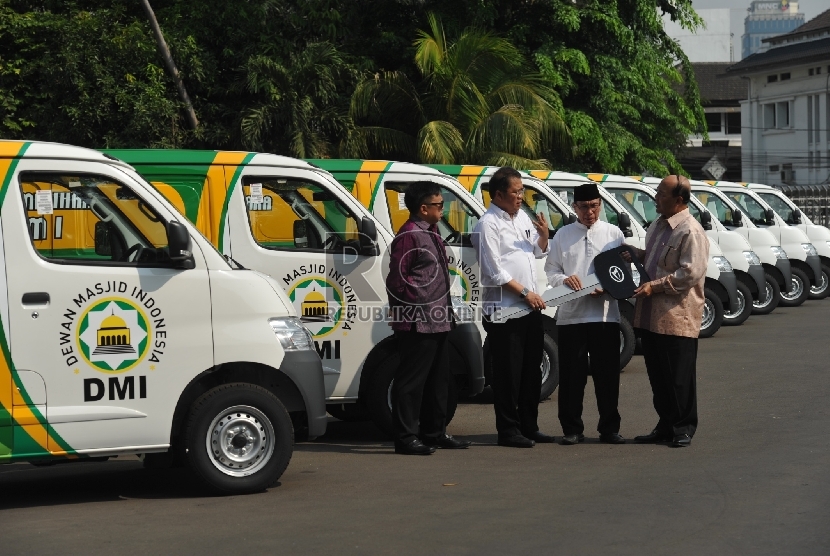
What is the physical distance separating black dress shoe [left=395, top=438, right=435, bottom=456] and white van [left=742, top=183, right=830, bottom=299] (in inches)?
534

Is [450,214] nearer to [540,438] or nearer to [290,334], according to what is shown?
[540,438]

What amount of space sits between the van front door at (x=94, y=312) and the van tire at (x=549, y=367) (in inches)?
185

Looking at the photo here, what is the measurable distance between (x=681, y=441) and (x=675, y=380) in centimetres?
43

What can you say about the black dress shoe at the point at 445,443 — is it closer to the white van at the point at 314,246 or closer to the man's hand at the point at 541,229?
the white van at the point at 314,246

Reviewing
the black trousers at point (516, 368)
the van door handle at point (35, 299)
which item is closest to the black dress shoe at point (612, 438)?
the black trousers at point (516, 368)

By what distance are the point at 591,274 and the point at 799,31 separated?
51134 mm

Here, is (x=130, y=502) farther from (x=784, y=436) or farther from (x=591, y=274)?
(x=784, y=436)

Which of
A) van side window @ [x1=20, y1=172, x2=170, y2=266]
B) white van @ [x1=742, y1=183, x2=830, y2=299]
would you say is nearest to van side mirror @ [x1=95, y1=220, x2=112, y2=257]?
van side window @ [x1=20, y1=172, x2=170, y2=266]

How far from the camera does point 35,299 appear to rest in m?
7.00

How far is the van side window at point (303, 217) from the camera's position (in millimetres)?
9477

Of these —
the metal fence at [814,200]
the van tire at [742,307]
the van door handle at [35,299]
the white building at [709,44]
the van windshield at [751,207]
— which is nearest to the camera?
the van door handle at [35,299]

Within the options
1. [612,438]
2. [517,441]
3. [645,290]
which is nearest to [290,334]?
[517,441]

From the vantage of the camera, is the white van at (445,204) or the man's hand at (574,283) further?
the white van at (445,204)

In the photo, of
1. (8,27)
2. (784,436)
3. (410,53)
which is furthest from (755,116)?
(784,436)
